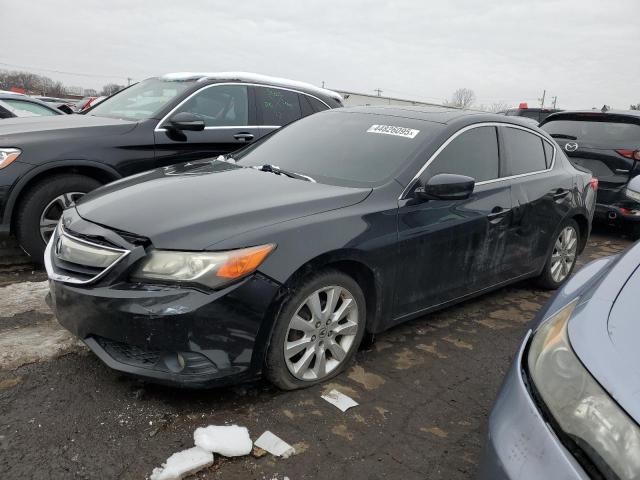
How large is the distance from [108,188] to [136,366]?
4.06ft

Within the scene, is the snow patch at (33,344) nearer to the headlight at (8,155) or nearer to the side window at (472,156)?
the headlight at (8,155)

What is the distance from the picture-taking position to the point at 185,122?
4.63 meters

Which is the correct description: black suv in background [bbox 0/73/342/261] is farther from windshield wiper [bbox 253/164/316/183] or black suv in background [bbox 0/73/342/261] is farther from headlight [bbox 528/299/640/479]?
headlight [bbox 528/299/640/479]

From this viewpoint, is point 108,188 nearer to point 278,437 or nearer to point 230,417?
point 230,417

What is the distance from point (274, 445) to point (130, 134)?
3262mm

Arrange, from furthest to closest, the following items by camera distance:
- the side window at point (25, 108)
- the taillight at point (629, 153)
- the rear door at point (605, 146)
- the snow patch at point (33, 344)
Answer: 1. the side window at point (25, 108)
2. the rear door at point (605, 146)
3. the taillight at point (629, 153)
4. the snow patch at point (33, 344)

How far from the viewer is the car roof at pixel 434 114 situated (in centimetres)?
366

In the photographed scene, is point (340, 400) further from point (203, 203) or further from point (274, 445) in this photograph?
point (203, 203)

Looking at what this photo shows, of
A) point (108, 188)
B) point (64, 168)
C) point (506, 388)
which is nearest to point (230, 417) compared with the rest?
point (506, 388)

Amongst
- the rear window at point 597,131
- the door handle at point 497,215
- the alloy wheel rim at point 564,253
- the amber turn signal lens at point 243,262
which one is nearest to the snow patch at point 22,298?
the amber turn signal lens at point 243,262

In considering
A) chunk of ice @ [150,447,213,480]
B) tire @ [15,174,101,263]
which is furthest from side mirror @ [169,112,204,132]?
chunk of ice @ [150,447,213,480]

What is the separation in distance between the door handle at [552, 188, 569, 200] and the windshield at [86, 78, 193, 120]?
3490 mm

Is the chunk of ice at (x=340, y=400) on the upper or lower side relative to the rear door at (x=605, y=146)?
lower

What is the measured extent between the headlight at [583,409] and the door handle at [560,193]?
9.39 ft
